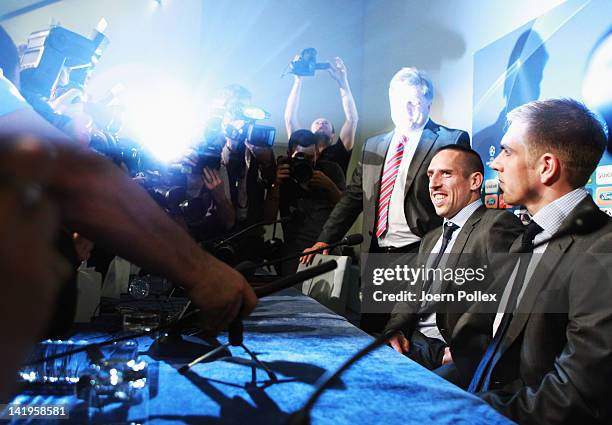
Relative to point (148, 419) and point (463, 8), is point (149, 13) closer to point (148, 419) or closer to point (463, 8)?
point (463, 8)

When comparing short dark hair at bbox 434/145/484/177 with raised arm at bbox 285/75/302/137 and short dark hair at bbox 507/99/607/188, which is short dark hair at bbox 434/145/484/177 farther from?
raised arm at bbox 285/75/302/137

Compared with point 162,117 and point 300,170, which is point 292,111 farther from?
point 162,117

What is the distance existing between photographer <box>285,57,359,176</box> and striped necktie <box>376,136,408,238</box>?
54.1 inches

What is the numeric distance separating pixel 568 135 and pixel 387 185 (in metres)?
1.34

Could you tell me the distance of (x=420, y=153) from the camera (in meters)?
2.77

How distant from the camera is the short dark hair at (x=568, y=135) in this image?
5.16 feet

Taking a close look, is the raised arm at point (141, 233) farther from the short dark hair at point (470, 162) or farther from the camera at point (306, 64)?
the camera at point (306, 64)

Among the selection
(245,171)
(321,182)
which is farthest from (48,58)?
(321,182)

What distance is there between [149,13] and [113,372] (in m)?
3.95

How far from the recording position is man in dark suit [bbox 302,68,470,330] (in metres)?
2.71

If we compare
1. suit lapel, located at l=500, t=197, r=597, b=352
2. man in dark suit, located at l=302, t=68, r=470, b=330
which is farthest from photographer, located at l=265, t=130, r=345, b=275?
suit lapel, located at l=500, t=197, r=597, b=352

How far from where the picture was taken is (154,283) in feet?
6.96

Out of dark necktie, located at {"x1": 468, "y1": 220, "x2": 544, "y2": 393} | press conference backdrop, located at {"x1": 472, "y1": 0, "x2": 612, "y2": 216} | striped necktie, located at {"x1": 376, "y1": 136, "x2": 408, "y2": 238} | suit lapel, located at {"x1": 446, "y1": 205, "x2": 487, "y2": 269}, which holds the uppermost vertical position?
press conference backdrop, located at {"x1": 472, "y1": 0, "x2": 612, "y2": 216}

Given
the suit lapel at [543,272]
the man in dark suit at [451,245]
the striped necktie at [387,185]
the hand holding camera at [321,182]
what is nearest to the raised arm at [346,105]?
the hand holding camera at [321,182]
